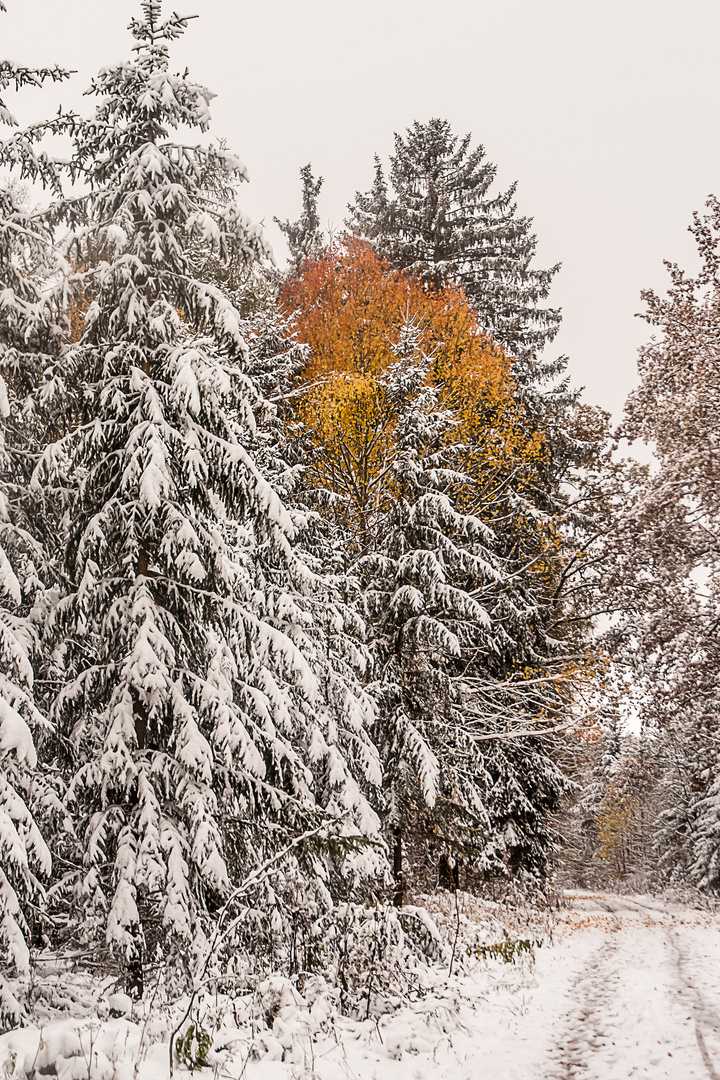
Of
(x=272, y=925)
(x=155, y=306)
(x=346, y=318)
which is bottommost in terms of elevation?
(x=272, y=925)

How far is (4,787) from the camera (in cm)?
647

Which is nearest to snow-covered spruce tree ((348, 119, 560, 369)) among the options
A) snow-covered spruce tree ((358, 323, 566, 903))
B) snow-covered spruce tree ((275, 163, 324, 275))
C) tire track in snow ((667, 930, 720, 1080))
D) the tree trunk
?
snow-covered spruce tree ((275, 163, 324, 275))

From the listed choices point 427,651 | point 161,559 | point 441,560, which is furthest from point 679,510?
point 161,559

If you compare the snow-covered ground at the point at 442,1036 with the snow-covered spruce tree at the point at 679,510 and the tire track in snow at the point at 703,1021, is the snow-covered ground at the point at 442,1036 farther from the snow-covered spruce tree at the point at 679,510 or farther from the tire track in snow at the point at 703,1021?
the snow-covered spruce tree at the point at 679,510

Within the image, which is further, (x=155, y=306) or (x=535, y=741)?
(x=535, y=741)

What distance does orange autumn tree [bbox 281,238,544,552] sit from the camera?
50.5ft

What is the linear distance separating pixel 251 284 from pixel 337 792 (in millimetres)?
10617

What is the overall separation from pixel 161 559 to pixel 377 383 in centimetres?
806

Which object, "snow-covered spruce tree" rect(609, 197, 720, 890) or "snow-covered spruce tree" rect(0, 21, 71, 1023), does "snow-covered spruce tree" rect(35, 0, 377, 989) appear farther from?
"snow-covered spruce tree" rect(609, 197, 720, 890)

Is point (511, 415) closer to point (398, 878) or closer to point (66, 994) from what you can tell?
point (398, 878)

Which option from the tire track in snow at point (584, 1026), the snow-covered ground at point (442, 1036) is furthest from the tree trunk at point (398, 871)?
the tire track in snow at point (584, 1026)

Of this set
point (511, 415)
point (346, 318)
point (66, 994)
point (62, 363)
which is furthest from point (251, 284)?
point (66, 994)

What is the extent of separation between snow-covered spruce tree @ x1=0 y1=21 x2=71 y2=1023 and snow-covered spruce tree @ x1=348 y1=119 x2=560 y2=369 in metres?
16.6

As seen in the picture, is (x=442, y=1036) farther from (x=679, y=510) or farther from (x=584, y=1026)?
(x=679, y=510)
